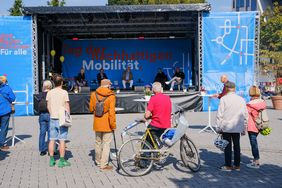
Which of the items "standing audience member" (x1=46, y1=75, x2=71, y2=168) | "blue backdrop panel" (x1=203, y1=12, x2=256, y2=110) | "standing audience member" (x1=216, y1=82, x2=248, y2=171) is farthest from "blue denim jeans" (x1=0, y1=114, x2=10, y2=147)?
"blue backdrop panel" (x1=203, y1=12, x2=256, y2=110)

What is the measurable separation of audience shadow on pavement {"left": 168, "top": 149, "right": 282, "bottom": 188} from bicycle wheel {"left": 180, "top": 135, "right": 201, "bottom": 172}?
0.35 ft

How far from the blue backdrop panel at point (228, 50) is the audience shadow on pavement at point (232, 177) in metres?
9.63

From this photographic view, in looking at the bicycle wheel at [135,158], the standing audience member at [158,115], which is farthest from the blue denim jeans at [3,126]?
the standing audience member at [158,115]

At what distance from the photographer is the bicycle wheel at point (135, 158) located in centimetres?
644

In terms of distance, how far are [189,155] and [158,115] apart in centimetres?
91

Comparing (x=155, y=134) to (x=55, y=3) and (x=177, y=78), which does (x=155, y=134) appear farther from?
(x=55, y=3)

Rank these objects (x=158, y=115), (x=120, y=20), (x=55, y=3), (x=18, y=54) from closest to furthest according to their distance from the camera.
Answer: (x=158, y=115), (x=18, y=54), (x=120, y=20), (x=55, y=3)

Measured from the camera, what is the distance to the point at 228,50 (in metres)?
16.9

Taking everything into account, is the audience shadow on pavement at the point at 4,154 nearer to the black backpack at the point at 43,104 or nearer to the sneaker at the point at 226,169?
the black backpack at the point at 43,104

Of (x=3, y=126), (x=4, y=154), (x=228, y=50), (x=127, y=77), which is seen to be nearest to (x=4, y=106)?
(x=3, y=126)

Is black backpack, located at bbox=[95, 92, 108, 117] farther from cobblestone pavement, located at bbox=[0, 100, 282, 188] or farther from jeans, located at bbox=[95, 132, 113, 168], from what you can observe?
cobblestone pavement, located at bbox=[0, 100, 282, 188]

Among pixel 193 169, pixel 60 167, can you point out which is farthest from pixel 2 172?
pixel 193 169

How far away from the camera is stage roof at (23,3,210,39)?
1617 cm

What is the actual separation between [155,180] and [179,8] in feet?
36.3
